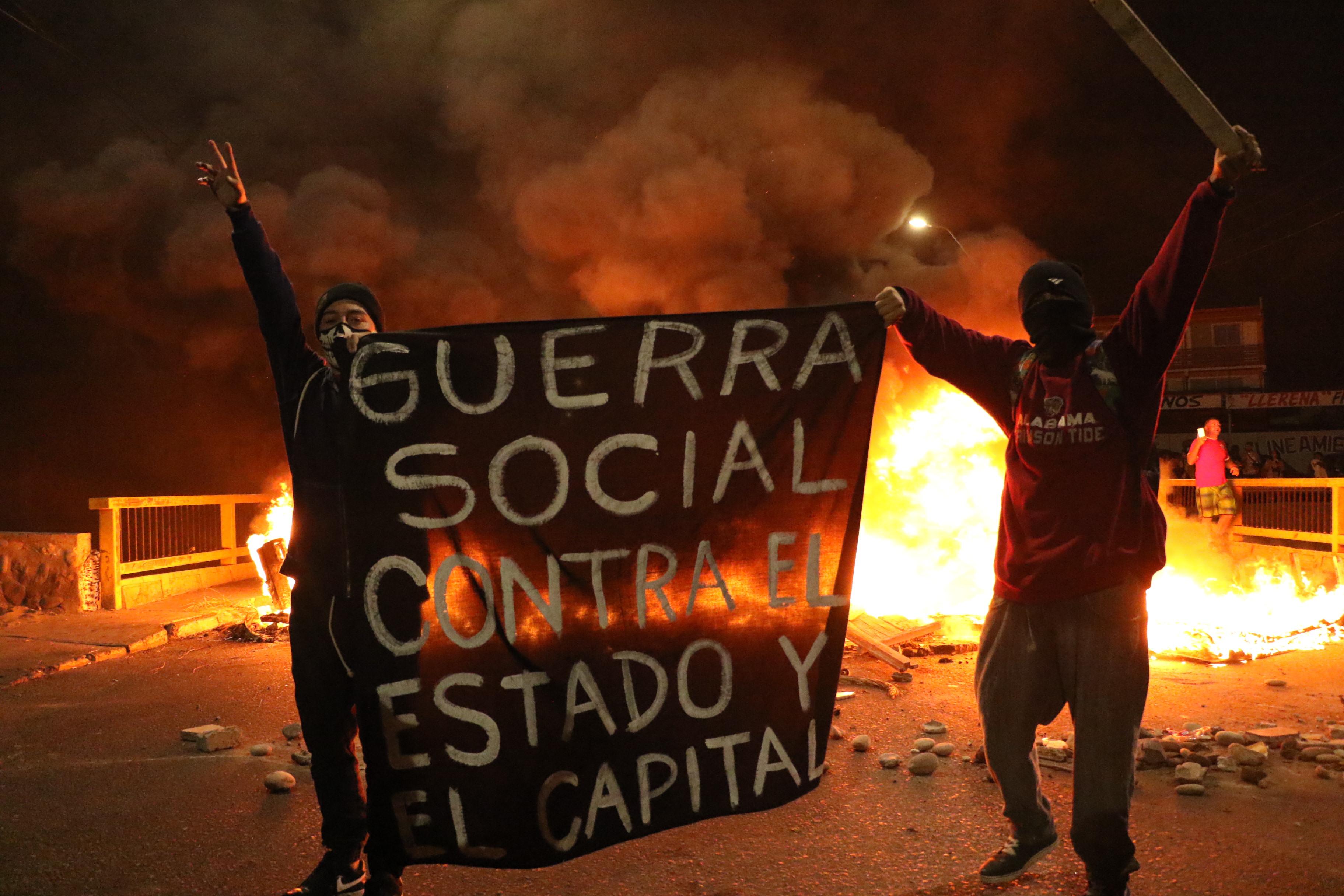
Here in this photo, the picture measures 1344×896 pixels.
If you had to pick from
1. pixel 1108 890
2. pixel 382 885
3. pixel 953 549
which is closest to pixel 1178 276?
pixel 1108 890

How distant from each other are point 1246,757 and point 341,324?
14.5 feet

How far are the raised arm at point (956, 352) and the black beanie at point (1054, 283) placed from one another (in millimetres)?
184

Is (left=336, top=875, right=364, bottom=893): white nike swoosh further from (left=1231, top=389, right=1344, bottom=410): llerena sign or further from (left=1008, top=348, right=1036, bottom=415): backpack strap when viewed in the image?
(left=1231, top=389, right=1344, bottom=410): llerena sign

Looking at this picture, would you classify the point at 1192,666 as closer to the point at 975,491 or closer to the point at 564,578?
the point at 975,491

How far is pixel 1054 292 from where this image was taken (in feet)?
9.61

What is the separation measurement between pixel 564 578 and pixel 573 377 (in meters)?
0.69

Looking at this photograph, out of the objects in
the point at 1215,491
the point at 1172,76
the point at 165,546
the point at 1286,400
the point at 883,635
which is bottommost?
the point at 883,635

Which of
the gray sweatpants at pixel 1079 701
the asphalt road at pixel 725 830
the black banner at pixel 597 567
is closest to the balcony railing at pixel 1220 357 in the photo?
the asphalt road at pixel 725 830

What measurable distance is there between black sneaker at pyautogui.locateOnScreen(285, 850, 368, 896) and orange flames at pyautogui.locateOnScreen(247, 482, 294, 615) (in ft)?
23.5

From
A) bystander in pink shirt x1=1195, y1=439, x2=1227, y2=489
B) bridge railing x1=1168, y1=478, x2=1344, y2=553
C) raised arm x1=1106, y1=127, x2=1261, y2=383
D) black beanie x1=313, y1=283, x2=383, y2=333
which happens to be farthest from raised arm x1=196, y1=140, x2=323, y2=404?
bystander in pink shirt x1=1195, y1=439, x2=1227, y2=489

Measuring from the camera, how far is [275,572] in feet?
30.2

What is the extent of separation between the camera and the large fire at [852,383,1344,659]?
845cm

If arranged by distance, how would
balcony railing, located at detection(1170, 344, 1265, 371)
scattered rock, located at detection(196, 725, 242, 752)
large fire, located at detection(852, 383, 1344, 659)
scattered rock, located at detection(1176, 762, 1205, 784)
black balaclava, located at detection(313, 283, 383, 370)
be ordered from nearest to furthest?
black balaclava, located at detection(313, 283, 383, 370) → scattered rock, located at detection(1176, 762, 1205, 784) → scattered rock, located at detection(196, 725, 242, 752) → large fire, located at detection(852, 383, 1344, 659) → balcony railing, located at detection(1170, 344, 1265, 371)

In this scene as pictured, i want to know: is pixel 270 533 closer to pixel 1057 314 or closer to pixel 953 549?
pixel 953 549
